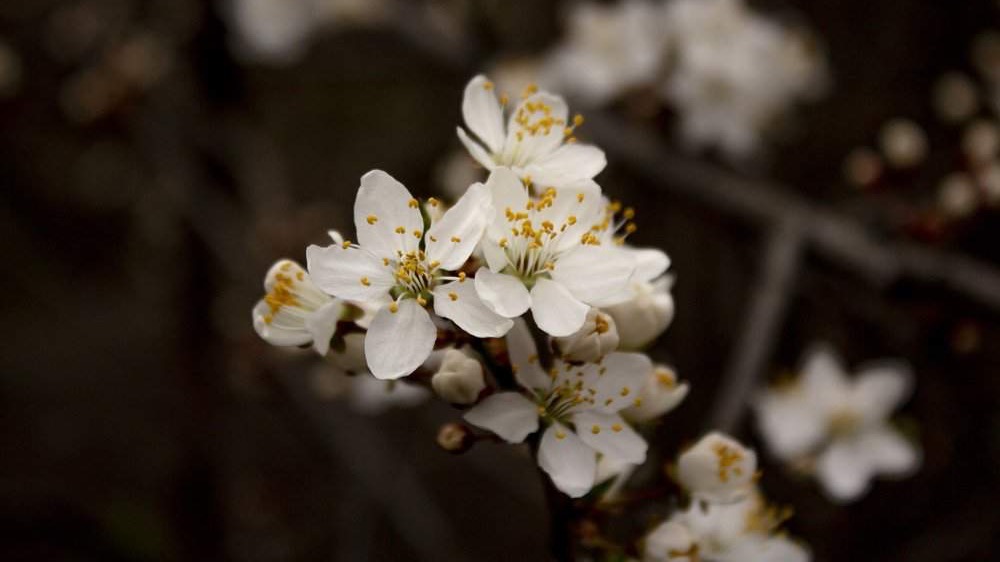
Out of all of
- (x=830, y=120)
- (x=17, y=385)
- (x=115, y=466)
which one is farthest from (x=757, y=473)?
(x=17, y=385)

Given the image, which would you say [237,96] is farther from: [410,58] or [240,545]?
[240,545]

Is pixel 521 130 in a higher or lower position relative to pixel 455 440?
higher

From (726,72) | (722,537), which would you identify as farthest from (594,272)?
(726,72)

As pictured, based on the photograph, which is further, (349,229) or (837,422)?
(349,229)

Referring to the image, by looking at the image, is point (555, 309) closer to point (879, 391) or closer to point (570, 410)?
point (570, 410)

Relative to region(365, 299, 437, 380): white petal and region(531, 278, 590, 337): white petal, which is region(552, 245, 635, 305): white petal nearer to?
region(531, 278, 590, 337): white petal
